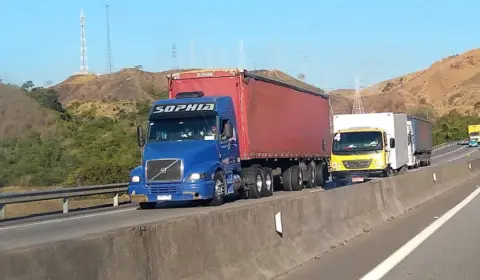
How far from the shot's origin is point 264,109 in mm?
26125

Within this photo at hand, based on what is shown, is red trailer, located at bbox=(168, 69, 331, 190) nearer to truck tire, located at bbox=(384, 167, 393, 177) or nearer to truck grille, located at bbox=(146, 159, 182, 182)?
truck tire, located at bbox=(384, 167, 393, 177)

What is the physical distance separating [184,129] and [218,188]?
207 cm

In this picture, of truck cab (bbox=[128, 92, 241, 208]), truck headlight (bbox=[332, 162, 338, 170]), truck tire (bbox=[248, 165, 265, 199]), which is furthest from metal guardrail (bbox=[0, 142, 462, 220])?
truck headlight (bbox=[332, 162, 338, 170])

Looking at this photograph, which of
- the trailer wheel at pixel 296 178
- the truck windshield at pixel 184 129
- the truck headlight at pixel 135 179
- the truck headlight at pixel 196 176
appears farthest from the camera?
the trailer wheel at pixel 296 178

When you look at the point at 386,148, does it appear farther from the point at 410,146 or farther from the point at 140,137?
the point at 410,146

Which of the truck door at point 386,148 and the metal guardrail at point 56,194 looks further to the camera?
the truck door at point 386,148

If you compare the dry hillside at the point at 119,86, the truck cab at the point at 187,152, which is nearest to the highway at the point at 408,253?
the truck cab at the point at 187,152

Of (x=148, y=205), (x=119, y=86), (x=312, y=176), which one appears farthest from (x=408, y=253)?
(x=119, y=86)

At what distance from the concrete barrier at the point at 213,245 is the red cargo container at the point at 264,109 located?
941 centimetres

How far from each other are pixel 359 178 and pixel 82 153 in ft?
95.3

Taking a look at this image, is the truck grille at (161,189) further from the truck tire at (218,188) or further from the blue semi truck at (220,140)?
the truck tire at (218,188)

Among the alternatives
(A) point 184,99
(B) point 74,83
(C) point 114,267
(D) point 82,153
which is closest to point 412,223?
(A) point 184,99

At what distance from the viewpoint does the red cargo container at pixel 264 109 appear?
79.5 ft

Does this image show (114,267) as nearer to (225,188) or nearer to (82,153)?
(225,188)
